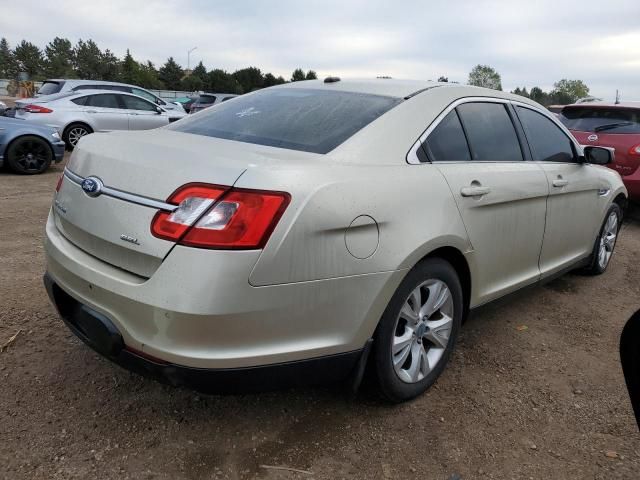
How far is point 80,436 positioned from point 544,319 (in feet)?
10.0

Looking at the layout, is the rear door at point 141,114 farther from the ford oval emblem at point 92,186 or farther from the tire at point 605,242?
the ford oval emblem at point 92,186

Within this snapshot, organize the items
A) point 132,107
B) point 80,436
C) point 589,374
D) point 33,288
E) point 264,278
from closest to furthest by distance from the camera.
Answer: point 264,278, point 80,436, point 589,374, point 33,288, point 132,107

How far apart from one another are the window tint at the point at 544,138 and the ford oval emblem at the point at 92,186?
2.63 meters

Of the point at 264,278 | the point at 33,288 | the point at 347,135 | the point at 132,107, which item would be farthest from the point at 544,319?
the point at 132,107

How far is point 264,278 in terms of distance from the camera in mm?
1929

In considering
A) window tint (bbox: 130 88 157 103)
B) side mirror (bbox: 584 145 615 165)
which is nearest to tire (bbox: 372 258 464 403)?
side mirror (bbox: 584 145 615 165)

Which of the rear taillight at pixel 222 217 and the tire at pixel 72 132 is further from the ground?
the tire at pixel 72 132

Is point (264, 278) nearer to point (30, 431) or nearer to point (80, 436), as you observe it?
point (80, 436)

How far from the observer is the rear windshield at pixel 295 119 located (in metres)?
2.49

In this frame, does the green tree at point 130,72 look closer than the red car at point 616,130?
No

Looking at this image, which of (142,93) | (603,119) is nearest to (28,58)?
(142,93)

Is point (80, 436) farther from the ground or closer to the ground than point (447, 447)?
farther from the ground

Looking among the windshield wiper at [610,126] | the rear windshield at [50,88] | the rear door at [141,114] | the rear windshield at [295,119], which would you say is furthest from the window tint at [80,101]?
the windshield wiper at [610,126]

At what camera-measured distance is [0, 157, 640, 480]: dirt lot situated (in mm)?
2219
